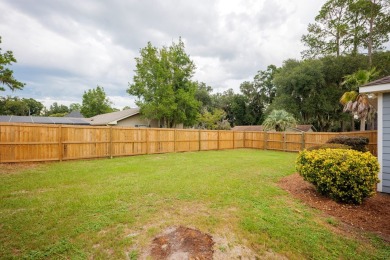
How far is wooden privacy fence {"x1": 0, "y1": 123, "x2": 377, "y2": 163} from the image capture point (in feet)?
28.3

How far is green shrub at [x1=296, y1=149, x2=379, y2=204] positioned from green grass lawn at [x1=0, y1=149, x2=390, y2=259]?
85cm

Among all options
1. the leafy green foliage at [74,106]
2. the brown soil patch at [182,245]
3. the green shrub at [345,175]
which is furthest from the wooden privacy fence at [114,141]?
the leafy green foliage at [74,106]

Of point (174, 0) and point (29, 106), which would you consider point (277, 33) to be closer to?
point (174, 0)

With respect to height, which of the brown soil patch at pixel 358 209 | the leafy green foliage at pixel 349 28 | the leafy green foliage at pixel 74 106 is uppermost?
the leafy green foliage at pixel 349 28

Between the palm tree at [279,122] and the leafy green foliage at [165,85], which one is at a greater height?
the leafy green foliage at [165,85]

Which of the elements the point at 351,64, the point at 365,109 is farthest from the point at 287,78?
the point at 365,109

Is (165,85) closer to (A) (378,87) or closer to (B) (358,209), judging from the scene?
(A) (378,87)

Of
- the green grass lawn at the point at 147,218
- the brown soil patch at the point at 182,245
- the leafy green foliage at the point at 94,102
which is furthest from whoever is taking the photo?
the leafy green foliage at the point at 94,102

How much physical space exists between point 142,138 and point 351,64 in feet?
80.7

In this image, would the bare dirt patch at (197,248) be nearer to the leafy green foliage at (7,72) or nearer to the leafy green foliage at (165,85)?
the leafy green foliage at (165,85)

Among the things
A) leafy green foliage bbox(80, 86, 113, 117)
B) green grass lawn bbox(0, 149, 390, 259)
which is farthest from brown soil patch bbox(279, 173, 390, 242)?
leafy green foliage bbox(80, 86, 113, 117)

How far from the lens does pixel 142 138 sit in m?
12.6

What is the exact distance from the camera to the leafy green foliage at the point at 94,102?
37562 millimetres

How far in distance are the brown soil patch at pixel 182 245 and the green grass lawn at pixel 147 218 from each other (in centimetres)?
17
